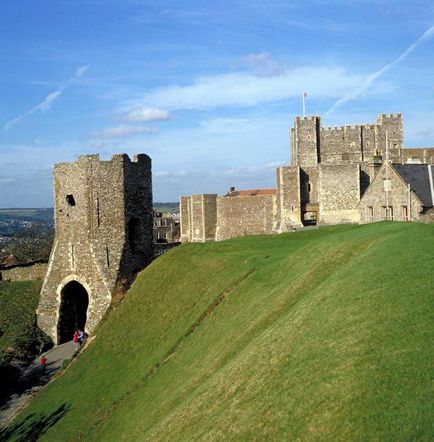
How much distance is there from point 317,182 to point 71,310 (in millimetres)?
26698

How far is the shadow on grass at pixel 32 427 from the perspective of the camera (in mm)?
21094

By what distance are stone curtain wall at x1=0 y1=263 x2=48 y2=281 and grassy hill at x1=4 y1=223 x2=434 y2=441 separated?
1127 cm

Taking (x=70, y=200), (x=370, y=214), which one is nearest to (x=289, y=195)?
(x=370, y=214)

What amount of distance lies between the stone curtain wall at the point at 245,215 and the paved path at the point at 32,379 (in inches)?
1157

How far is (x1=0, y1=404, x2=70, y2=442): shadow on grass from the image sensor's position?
Result: 21.1 m

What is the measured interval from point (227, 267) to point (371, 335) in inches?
562

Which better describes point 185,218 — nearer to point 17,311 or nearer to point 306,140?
point 306,140

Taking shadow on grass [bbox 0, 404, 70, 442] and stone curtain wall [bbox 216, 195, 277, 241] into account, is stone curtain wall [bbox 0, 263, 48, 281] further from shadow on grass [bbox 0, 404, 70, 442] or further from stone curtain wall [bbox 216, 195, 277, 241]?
stone curtain wall [bbox 216, 195, 277, 241]

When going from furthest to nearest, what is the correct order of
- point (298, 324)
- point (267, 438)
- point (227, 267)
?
point (227, 267)
point (298, 324)
point (267, 438)

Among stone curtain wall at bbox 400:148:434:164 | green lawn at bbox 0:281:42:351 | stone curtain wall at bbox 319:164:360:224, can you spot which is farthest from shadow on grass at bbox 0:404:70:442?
stone curtain wall at bbox 400:148:434:164

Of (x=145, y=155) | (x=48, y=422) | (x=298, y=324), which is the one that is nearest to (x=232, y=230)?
(x=145, y=155)

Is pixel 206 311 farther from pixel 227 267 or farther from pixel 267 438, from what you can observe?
pixel 267 438

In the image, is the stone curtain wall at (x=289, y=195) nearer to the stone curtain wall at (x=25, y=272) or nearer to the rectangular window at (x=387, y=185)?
the rectangular window at (x=387, y=185)

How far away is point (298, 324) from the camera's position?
13758 mm
